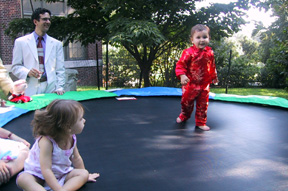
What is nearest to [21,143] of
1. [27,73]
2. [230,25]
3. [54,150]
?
[54,150]

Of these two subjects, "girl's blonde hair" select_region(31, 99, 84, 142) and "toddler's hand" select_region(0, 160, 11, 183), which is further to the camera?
"toddler's hand" select_region(0, 160, 11, 183)

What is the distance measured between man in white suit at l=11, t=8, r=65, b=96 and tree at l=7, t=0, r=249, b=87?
94 cm

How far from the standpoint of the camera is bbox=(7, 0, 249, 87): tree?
3521mm

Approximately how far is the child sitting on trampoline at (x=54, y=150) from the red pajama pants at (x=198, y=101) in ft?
3.68

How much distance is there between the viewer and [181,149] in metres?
1.49

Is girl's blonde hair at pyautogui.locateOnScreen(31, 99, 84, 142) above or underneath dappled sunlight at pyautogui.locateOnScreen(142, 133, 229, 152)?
above

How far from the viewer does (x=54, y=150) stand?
3.25 feet

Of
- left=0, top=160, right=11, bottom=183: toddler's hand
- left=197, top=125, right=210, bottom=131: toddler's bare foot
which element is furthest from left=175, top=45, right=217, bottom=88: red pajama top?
left=0, top=160, right=11, bottom=183: toddler's hand

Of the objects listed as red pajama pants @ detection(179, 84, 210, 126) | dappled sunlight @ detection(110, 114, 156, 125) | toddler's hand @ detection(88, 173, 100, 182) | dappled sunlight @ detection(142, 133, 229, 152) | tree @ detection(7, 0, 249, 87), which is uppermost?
tree @ detection(7, 0, 249, 87)

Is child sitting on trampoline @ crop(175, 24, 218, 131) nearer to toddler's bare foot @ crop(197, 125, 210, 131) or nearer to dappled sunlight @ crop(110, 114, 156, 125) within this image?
toddler's bare foot @ crop(197, 125, 210, 131)

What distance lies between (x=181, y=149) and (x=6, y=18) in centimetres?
652

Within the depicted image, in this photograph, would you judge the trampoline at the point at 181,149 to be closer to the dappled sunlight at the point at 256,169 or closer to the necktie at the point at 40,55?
the dappled sunlight at the point at 256,169

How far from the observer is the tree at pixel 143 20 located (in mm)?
3521

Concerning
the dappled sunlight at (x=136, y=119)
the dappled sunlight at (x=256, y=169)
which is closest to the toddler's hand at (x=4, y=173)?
the dappled sunlight at (x=256, y=169)
